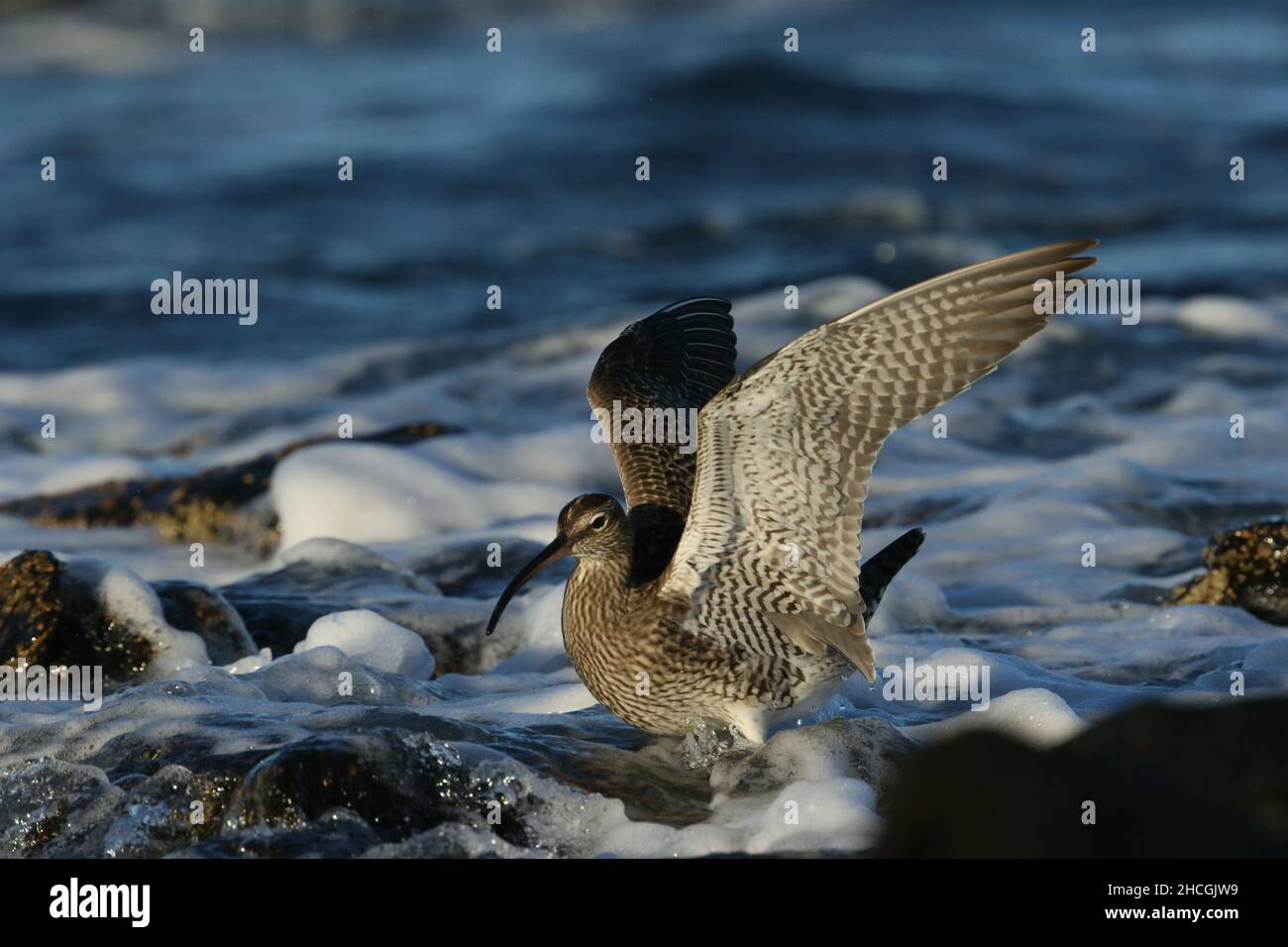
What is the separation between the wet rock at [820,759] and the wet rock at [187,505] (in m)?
4.38

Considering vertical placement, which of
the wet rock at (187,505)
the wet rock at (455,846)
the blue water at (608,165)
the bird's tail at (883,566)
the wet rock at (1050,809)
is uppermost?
the blue water at (608,165)

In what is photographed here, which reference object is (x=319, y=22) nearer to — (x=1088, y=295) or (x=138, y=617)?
(x=1088, y=295)

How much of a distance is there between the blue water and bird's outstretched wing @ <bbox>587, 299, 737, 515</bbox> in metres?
7.68

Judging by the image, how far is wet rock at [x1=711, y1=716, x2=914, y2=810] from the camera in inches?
211

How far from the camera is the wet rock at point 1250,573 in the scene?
7.25 m

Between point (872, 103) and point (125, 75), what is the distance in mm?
10872

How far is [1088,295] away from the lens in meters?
15.3

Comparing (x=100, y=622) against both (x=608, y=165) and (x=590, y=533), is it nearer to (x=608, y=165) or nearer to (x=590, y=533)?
(x=590, y=533)

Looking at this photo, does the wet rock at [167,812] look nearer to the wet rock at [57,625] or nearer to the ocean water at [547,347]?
the ocean water at [547,347]

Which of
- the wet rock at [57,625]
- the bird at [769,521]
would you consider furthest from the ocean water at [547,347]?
the bird at [769,521]

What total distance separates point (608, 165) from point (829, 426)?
14.3 metres

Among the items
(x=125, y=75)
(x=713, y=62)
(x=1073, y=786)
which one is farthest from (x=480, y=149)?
(x=1073, y=786)

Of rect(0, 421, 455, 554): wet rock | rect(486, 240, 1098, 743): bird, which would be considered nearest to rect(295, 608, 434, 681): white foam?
rect(486, 240, 1098, 743): bird

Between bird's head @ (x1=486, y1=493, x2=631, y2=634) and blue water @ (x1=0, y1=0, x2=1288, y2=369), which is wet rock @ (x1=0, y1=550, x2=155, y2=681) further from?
blue water @ (x1=0, y1=0, x2=1288, y2=369)
